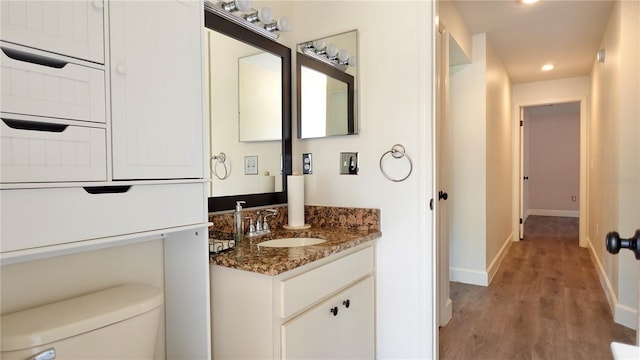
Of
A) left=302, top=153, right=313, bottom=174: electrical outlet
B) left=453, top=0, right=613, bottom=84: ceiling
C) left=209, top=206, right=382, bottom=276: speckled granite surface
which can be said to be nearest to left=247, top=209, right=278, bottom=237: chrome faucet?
left=209, top=206, right=382, bottom=276: speckled granite surface

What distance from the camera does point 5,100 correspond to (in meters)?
0.78

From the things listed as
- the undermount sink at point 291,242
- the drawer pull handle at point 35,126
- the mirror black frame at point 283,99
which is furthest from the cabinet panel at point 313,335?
the drawer pull handle at point 35,126

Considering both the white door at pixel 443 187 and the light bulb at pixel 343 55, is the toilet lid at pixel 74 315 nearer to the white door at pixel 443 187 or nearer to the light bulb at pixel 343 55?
the light bulb at pixel 343 55

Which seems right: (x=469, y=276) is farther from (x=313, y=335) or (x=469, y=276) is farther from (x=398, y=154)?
(x=313, y=335)

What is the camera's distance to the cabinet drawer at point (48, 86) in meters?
0.79

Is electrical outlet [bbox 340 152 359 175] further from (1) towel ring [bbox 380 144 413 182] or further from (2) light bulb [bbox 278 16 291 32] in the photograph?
(2) light bulb [bbox 278 16 291 32]

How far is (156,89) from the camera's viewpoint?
1062mm

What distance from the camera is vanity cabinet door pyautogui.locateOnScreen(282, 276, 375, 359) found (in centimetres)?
131

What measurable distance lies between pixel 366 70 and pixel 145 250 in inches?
53.0

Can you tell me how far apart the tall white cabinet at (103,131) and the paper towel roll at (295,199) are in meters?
0.75

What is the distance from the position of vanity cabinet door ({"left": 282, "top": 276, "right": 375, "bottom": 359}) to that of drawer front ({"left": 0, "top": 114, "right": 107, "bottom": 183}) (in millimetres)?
803

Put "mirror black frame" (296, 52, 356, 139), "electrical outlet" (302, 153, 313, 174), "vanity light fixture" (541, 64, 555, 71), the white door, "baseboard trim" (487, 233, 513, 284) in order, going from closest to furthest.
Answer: "mirror black frame" (296, 52, 356, 139)
"electrical outlet" (302, 153, 313, 174)
the white door
"baseboard trim" (487, 233, 513, 284)
"vanity light fixture" (541, 64, 555, 71)

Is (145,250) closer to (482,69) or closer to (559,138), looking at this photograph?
(482,69)

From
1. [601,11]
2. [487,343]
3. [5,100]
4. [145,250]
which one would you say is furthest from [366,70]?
[601,11]
